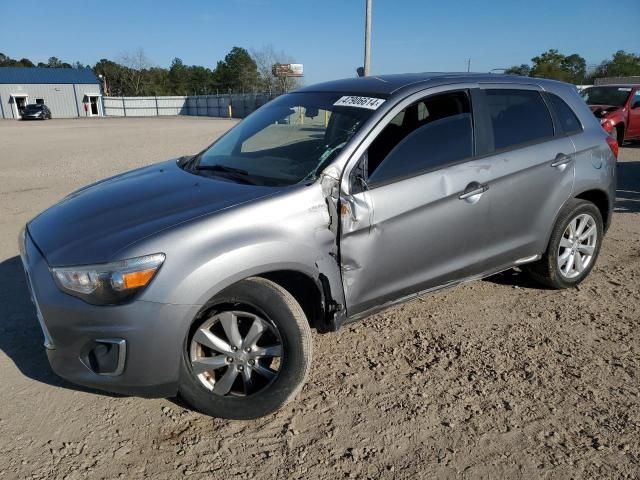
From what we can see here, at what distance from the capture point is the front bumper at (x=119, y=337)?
2365 mm

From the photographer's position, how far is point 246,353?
105 inches

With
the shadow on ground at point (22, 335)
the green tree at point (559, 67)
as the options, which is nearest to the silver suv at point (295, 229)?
the shadow on ground at point (22, 335)

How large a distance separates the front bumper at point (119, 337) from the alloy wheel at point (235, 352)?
6.4 inches

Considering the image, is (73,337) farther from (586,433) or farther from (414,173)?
(586,433)

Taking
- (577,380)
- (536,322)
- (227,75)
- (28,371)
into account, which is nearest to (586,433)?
(577,380)

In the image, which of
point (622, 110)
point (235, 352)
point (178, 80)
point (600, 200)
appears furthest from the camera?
point (178, 80)

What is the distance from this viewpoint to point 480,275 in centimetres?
363

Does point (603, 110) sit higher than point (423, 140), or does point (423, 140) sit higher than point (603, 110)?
point (423, 140)

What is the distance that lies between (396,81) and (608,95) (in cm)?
1268

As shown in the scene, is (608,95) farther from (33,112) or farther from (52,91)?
(52,91)

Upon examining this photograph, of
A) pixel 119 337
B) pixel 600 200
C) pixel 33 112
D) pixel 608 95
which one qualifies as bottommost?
pixel 33 112

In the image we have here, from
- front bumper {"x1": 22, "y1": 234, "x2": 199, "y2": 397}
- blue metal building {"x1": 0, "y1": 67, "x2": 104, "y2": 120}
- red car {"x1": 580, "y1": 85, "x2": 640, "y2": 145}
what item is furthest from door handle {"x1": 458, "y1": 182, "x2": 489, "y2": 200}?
blue metal building {"x1": 0, "y1": 67, "x2": 104, "y2": 120}

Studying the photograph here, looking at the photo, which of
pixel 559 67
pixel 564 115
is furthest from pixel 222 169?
pixel 559 67

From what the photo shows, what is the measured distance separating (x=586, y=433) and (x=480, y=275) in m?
1.29
